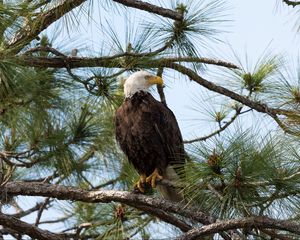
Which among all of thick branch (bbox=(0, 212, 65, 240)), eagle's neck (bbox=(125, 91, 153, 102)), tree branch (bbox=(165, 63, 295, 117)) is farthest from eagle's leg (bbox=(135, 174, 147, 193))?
thick branch (bbox=(0, 212, 65, 240))

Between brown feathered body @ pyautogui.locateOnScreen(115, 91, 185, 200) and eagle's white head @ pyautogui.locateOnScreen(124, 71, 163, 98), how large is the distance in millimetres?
89

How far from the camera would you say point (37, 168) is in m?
4.20

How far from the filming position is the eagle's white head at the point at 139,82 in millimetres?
4184

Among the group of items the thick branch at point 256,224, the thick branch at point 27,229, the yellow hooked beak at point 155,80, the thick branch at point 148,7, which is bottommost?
the thick branch at point 256,224

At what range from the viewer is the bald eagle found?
4.09 metres

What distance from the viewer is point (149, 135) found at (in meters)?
4.10

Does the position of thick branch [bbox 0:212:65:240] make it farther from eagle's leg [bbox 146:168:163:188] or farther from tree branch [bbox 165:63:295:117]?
tree branch [bbox 165:63:295:117]

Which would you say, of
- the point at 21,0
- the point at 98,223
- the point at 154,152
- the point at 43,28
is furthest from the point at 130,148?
the point at 21,0

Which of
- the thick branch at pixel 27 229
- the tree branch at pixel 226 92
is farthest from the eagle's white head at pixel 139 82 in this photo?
the thick branch at pixel 27 229

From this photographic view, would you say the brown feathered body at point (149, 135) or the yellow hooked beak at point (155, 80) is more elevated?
the yellow hooked beak at point (155, 80)

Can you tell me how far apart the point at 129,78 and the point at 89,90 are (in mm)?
443

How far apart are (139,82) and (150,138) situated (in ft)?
1.07

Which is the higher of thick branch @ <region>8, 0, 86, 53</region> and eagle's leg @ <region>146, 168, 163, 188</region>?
thick branch @ <region>8, 0, 86, 53</region>

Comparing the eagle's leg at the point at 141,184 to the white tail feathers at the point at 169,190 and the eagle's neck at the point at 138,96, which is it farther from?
the eagle's neck at the point at 138,96
